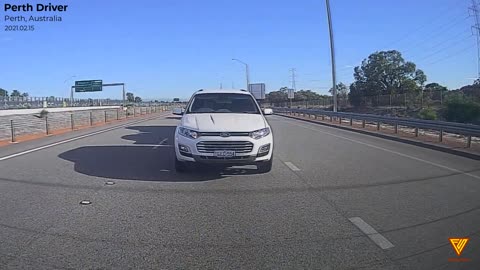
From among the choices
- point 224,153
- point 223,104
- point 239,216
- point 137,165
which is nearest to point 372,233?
point 239,216

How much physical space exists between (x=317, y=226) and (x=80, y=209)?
11.8 feet

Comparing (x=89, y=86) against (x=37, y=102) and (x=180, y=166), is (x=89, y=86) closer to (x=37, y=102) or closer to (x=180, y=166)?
(x=37, y=102)

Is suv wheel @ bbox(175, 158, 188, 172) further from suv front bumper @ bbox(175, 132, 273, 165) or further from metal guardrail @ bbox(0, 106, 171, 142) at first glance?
metal guardrail @ bbox(0, 106, 171, 142)

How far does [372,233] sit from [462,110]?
106 feet

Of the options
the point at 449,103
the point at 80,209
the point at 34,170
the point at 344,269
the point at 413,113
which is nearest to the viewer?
the point at 344,269

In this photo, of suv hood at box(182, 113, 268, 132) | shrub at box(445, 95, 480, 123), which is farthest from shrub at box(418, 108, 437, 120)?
suv hood at box(182, 113, 268, 132)

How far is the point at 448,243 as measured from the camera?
5582 mm

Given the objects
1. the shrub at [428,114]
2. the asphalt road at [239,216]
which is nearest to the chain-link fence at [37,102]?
the shrub at [428,114]

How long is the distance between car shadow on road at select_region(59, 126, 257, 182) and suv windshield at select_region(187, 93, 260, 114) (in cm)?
139

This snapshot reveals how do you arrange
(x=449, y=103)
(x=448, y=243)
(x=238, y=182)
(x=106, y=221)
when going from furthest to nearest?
(x=449, y=103) < (x=238, y=182) < (x=106, y=221) < (x=448, y=243)

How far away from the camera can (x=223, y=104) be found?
471 inches

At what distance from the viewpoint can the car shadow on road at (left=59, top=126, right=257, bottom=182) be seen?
34.3 feet

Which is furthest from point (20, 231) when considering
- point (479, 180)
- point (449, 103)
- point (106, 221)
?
point (449, 103)

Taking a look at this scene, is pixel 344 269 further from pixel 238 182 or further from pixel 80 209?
pixel 238 182
